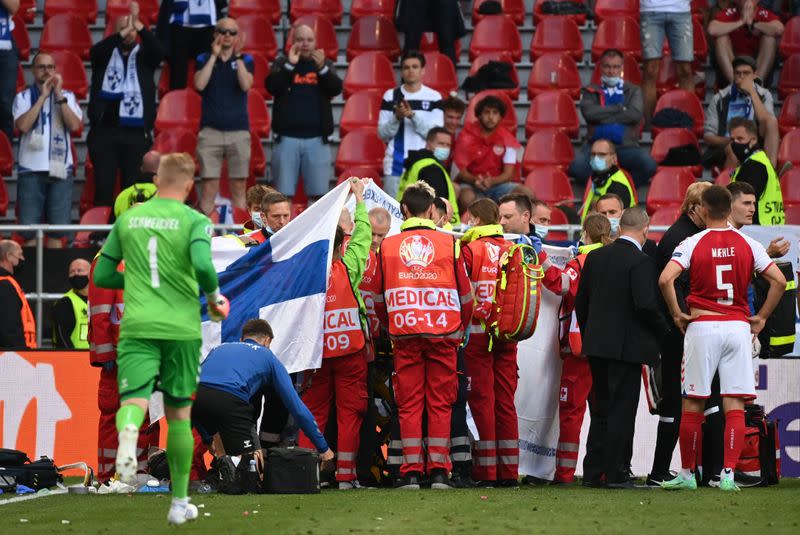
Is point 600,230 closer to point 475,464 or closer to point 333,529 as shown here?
point 475,464

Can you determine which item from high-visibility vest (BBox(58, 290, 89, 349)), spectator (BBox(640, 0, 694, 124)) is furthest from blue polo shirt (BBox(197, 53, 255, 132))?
spectator (BBox(640, 0, 694, 124))

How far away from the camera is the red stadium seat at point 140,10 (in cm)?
1798

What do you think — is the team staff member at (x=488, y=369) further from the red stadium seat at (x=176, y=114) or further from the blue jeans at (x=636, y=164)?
the red stadium seat at (x=176, y=114)

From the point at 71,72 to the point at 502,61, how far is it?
210 inches

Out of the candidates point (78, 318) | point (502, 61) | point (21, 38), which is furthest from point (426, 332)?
point (21, 38)

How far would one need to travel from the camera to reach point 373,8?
18.3 meters

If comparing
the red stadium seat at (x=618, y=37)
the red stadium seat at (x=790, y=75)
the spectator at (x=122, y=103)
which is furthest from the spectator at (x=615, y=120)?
the spectator at (x=122, y=103)

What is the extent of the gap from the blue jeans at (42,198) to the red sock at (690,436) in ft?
27.3

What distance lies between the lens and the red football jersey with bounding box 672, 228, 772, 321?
9500 mm

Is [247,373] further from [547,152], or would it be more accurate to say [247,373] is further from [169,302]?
[547,152]

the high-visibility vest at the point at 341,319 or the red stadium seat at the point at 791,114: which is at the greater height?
the red stadium seat at the point at 791,114

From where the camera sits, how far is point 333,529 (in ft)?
24.0

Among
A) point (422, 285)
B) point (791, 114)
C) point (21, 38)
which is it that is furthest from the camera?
point (21, 38)

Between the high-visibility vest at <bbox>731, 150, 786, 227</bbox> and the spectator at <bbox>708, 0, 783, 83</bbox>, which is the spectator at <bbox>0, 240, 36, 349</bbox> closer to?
the high-visibility vest at <bbox>731, 150, 786, 227</bbox>
